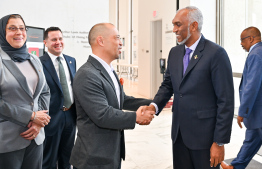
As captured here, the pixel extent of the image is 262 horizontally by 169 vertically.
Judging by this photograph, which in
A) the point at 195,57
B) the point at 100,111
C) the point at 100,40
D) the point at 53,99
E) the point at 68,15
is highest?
the point at 68,15

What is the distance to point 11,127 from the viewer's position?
192 centimetres

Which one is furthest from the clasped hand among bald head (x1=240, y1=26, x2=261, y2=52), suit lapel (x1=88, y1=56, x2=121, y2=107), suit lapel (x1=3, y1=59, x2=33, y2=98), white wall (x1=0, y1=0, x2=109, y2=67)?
bald head (x1=240, y1=26, x2=261, y2=52)

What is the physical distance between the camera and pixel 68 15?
4.25 m

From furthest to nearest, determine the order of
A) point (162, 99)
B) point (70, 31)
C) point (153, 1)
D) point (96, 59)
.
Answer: point (153, 1)
point (70, 31)
point (162, 99)
point (96, 59)

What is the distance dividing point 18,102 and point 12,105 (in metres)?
0.07

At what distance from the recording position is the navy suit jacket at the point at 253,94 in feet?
9.48

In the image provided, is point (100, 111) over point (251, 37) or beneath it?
beneath

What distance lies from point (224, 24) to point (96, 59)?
209 inches

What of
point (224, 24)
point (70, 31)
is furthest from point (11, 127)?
point (224, 24)

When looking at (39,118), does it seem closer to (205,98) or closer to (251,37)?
(205,98)

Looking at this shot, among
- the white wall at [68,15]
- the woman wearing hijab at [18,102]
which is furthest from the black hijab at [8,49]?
the white wall at [68,15]

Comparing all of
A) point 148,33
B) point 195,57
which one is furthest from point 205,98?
point 148,33

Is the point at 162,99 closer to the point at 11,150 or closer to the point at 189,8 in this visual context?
the point at 189,8

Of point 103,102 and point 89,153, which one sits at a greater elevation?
point 103,102
